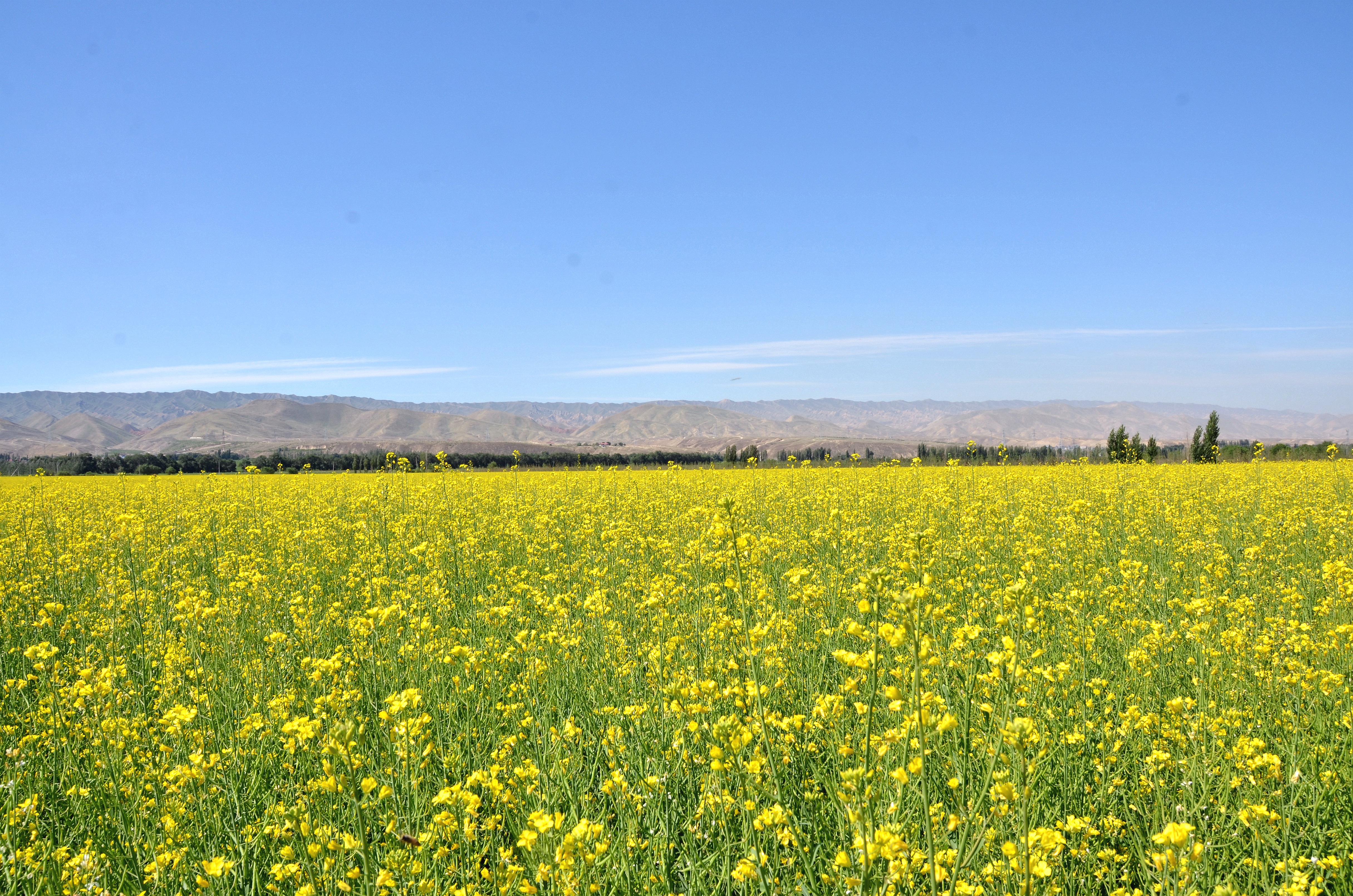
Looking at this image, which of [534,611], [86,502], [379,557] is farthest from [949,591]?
[86,502]

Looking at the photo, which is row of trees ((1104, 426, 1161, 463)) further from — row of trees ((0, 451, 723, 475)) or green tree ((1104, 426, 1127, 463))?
row of trees ((0, 451, 723, 475))

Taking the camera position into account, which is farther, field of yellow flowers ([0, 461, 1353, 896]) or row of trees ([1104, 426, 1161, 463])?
row of trees ([1104, 426, 1161, 463])

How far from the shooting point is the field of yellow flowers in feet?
7.96

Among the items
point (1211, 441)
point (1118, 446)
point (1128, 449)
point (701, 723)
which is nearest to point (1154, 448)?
point (1118, 446)

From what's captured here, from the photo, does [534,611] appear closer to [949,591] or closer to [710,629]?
[710,629]

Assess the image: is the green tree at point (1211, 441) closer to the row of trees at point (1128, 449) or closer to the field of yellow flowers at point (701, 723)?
the row of trees at point (1128, 449)

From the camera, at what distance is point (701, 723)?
313 centimetres

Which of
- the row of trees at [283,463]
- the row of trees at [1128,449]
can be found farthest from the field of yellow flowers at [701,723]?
the row of trees at [283,463]

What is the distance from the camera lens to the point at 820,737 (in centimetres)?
362

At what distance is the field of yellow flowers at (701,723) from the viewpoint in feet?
7.96

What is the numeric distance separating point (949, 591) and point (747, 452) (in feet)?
105

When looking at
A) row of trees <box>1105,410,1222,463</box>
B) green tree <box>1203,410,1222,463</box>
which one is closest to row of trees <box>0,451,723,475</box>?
row of trees <box>1105,410,1222,463</box>

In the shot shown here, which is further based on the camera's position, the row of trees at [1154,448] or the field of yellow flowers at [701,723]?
the row of trees at [1154,448]

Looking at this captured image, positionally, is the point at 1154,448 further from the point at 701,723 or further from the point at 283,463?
the point at 283,463
